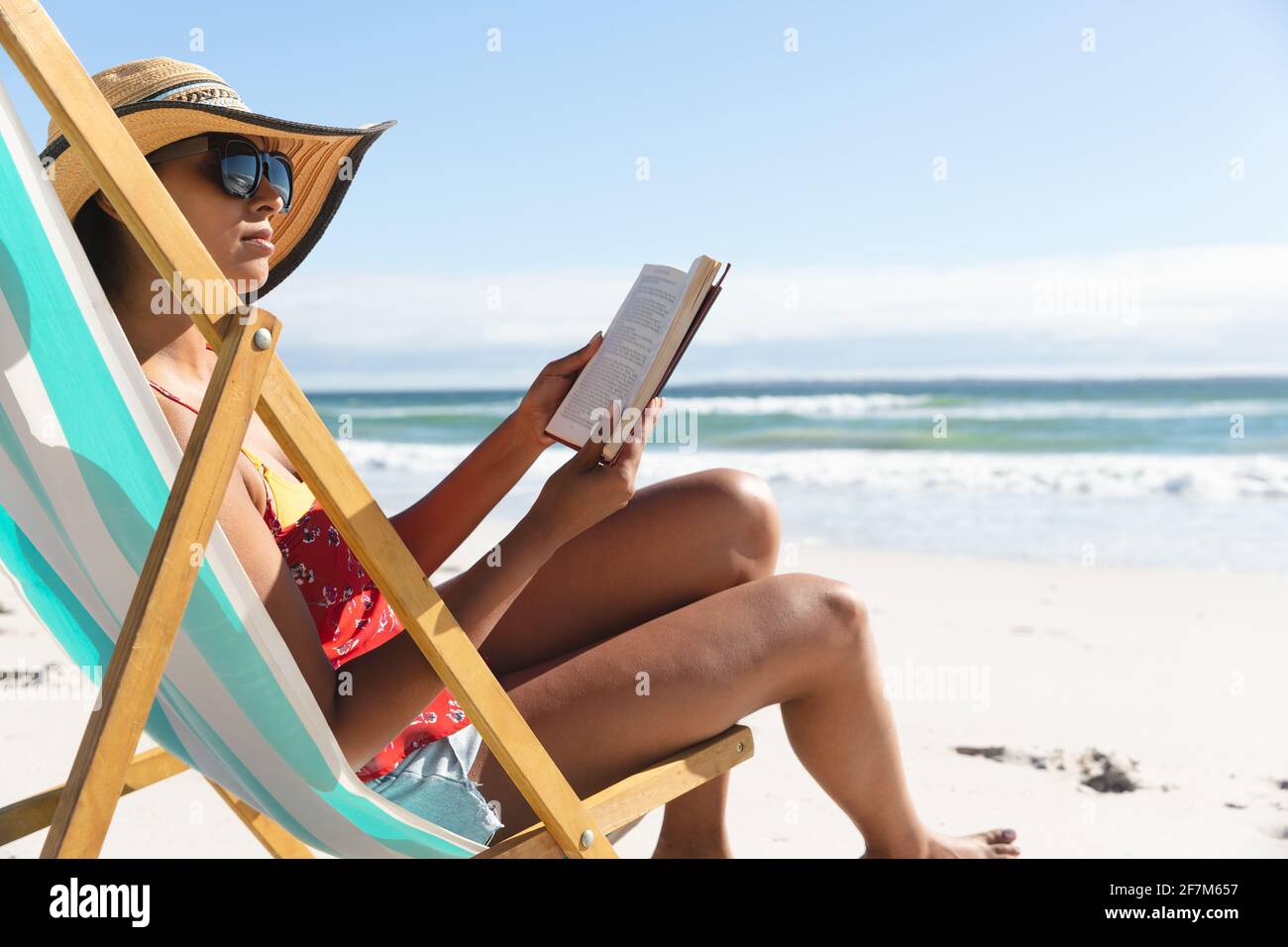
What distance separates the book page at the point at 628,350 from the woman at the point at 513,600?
2.5 inches

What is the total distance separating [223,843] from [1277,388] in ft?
72.7

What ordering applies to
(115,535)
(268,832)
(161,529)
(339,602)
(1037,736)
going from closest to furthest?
1. (161,529)
2. (115,535)
3. (339,602)
4. (268,832)
5. (1037,736)

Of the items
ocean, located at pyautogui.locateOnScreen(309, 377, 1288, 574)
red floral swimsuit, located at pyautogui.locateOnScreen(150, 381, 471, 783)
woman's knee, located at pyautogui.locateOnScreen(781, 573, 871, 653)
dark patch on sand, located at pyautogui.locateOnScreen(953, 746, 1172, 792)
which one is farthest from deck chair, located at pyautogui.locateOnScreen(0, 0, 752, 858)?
dark patch on sand, located at pyautogui.locateOnScreen(953, 746, 1172, 792)

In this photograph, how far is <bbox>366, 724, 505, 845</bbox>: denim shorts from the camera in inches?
63.1

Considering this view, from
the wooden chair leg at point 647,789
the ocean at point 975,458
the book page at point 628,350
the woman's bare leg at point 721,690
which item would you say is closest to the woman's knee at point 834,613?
the woman's bare leg at point 721,690

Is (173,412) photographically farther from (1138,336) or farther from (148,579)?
(1138,336)

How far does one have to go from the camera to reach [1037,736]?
3.44 meters

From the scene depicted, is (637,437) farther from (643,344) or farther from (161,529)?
(161,529)

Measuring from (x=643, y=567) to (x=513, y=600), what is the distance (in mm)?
341

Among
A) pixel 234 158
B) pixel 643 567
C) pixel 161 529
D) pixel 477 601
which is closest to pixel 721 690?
pixel 643 567

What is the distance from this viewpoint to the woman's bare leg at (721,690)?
63.9 inches

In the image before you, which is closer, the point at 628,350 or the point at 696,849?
the point at 628,350

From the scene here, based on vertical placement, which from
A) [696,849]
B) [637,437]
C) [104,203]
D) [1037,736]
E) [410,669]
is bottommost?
[1037,736]

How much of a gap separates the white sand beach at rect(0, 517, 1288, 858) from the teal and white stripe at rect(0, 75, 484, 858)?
4.21ft
